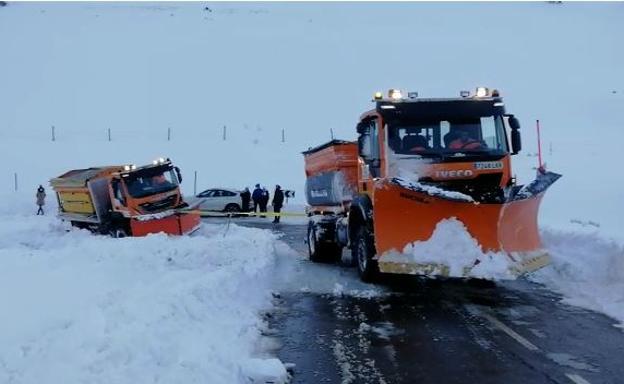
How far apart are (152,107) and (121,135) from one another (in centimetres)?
654

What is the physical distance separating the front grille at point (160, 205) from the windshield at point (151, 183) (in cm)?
28

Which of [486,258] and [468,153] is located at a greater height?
[468,153]

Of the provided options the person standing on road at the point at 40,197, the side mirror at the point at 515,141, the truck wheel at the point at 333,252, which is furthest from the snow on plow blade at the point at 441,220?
the person standing on road at the point at 40,197

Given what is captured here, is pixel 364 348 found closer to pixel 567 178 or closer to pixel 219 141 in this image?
pixel 567 178

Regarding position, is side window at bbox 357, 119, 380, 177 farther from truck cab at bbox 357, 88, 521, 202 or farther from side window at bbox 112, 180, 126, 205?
side window at bbox 112, 180, 126, 205

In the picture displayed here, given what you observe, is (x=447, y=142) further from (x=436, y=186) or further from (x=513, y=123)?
(x=513, y=123)

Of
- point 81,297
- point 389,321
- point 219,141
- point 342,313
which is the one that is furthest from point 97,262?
point 219,141

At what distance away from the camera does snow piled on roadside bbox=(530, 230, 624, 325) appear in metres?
9.58

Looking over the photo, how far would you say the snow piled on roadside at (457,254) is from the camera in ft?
30.5

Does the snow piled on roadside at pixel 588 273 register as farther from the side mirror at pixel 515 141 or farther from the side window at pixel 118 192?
the side window at pixel 118 192

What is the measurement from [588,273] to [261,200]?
18987 millimetres

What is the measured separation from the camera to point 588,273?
37.1 feet

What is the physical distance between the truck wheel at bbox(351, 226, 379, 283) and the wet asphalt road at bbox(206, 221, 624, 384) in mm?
468

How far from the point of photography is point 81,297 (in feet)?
24.6
